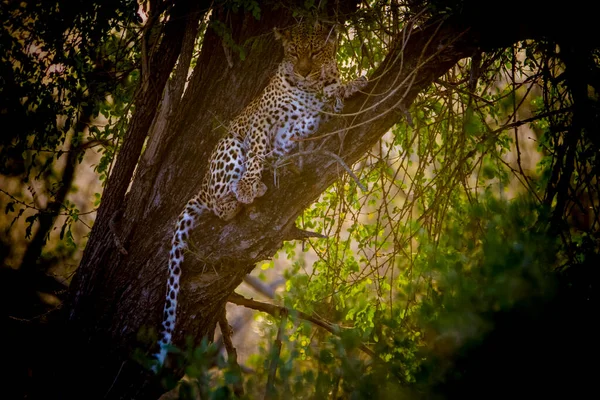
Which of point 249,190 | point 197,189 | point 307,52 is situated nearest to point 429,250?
point 249,190

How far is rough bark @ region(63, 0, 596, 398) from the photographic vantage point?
4016 mm

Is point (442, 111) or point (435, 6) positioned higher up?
point (442, 111)

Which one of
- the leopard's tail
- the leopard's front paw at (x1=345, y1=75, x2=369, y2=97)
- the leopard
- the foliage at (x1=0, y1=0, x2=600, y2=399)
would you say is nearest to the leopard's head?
the leopard

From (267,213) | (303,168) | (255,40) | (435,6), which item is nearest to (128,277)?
(267,213)

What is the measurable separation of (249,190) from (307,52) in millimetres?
1267

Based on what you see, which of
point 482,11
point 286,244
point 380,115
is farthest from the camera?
point 286,244

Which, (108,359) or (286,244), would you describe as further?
(286,244)

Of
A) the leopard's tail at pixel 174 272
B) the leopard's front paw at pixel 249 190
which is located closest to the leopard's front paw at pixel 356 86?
the leopard's front paw at pixel 249 190

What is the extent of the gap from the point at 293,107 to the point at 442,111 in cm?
127

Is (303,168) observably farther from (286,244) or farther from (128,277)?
(286,244)

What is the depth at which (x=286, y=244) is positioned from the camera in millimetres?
6395

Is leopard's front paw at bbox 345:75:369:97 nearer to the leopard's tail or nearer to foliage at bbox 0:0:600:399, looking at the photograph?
foliage at bbox 0:0:600:399

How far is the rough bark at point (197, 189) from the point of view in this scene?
158 inches

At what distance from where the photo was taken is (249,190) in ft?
14.3
